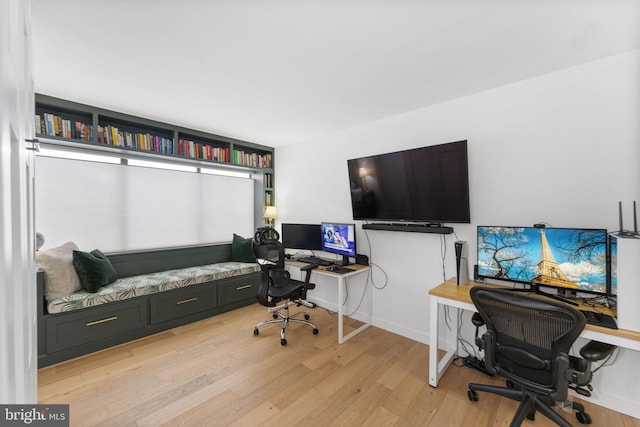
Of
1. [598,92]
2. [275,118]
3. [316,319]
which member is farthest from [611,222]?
[275,118]

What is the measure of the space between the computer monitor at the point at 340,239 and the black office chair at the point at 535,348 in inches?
62.9

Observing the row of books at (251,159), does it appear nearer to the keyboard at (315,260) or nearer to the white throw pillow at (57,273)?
the keyboard at (315,260)

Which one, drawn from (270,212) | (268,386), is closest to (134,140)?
(270,212)

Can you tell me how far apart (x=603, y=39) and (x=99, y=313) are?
15.6ft

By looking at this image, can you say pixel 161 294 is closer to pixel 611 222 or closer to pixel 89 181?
pixel 89 181

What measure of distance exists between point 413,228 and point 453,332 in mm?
1109

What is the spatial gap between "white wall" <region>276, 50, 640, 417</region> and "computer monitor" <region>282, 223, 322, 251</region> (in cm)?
56

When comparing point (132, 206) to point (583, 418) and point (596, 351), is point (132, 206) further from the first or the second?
point (583, 418)

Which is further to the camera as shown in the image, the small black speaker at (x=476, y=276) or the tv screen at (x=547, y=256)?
the small black speaker at (x=476, y=276)

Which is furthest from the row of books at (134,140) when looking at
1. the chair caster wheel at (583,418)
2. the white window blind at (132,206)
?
the chair caster wheel at (583,418)

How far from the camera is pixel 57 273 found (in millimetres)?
2477

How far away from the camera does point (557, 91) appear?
2.05 meters

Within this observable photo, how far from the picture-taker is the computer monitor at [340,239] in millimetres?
3156

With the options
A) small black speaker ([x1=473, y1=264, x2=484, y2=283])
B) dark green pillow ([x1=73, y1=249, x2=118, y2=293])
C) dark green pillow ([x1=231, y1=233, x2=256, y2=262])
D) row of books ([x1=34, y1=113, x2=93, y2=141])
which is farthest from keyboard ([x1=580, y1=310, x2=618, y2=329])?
row of books ([x1=34, y1=113, x2=93, y2=141])
